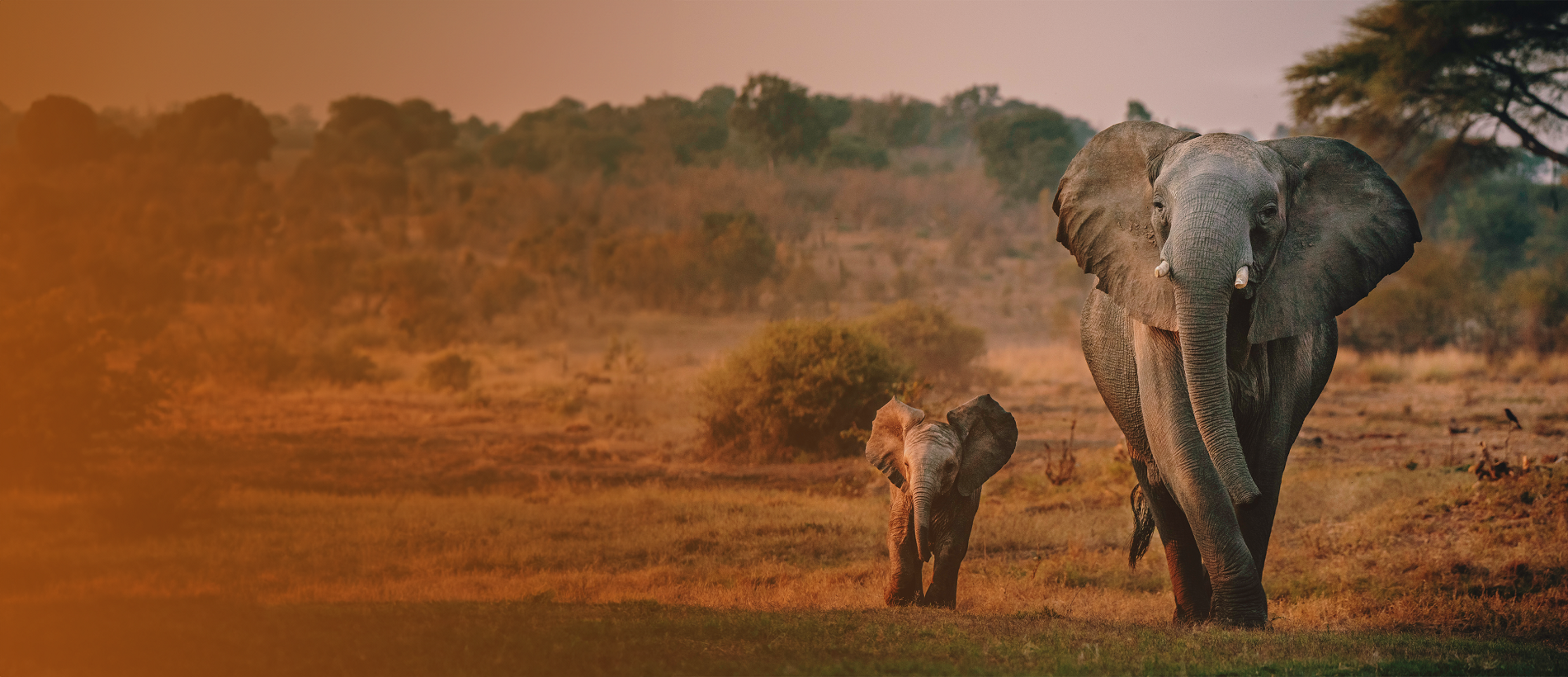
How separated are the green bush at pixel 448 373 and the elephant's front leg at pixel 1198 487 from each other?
21.9 metres

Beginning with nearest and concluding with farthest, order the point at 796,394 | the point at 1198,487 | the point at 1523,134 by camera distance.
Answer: the point at 1198,487, the point at 1523,134, the point at 796,394

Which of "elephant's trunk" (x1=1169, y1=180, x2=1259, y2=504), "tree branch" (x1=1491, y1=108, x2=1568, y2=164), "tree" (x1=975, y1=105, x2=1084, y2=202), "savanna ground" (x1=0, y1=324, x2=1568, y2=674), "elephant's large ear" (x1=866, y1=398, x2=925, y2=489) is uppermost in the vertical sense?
"tree" (x1=975, y1=105, x2=1084, y2=202)

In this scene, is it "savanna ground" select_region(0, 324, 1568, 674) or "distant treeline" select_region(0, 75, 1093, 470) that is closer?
"savanna ground" select_region(0, 324, 1568, 674)

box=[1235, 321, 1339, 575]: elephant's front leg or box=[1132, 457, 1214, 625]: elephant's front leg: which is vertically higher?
box=[1235, 321, 1339, 575]: elephant's front leg

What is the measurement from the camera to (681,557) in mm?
12266

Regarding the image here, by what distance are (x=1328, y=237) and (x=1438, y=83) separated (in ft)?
43.2

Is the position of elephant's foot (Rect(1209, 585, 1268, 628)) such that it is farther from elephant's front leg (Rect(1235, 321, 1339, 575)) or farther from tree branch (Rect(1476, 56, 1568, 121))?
tree branch (Rect(1476, 56, 1568, 121))

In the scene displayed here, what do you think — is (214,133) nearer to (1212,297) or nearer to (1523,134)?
Answer: (1523,134)

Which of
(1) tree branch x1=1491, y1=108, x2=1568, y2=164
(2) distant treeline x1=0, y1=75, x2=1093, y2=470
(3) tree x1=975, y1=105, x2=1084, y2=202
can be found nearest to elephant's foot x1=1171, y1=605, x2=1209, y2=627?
(1) tree branch x1=1491, y1=108, x2=1568, y2=164

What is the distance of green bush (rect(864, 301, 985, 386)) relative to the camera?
27234mm

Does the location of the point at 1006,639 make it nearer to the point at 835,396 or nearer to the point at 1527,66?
the point at 835,396

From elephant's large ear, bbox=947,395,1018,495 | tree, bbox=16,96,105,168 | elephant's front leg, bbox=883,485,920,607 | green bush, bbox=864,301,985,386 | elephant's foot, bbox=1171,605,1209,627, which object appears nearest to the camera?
elephant's foot, bbox=1171,605,1209,627

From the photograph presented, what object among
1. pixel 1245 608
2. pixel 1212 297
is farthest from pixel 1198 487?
pixel 1212 297

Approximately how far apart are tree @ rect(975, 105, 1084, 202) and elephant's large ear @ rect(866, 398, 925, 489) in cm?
5265
